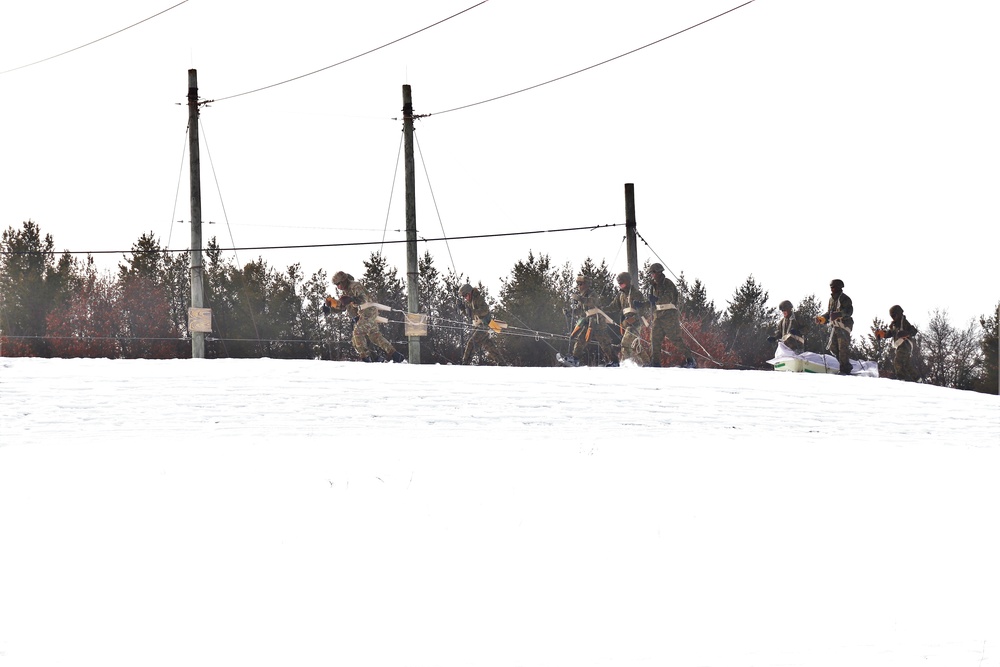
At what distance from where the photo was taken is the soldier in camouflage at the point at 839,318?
17828 mm

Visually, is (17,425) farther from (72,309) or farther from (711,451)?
(72,309)

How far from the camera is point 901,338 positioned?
19.6m

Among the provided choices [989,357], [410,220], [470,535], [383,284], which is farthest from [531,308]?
[470,535]

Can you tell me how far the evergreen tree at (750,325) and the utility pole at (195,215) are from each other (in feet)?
162

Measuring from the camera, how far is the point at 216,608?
19.1ft

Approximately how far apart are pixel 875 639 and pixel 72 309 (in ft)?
198

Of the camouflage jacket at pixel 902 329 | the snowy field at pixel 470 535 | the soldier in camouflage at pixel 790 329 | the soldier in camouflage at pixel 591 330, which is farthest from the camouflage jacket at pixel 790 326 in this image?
the snowy field at pixel 470 535

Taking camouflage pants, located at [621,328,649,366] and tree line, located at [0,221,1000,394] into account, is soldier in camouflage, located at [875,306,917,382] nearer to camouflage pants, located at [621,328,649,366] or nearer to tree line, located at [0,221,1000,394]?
camouflage pants, located at [621,328,649,366]

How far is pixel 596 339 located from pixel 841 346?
4367 millimetres

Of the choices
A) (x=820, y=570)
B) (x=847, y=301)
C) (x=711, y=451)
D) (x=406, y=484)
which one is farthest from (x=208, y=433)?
(x=847, y=301)

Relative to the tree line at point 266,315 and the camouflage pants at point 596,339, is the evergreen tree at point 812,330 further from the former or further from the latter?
the camouflage pants at point 596,339

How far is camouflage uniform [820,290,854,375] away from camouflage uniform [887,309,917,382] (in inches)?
77.4

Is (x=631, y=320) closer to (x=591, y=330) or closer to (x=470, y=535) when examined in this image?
(x=591, y=330)

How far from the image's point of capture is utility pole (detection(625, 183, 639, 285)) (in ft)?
82.5
